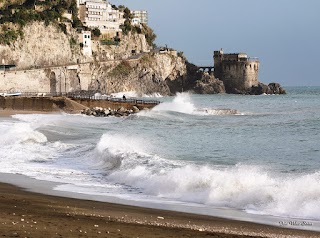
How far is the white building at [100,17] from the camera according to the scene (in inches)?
4889

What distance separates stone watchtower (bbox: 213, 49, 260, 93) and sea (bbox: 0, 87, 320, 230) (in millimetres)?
100600

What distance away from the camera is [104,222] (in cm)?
1149

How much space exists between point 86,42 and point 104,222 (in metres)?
101

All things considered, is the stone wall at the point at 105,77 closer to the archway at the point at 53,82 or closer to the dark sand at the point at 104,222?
the archway at the point at 53,82

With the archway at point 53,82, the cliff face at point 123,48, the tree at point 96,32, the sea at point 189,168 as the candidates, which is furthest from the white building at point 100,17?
the sea at point 189,168

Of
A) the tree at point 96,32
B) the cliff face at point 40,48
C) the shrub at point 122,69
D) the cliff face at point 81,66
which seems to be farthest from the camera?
the tree at point 96,32

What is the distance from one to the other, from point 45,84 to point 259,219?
78.2m

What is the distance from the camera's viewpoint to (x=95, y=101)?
6084cm

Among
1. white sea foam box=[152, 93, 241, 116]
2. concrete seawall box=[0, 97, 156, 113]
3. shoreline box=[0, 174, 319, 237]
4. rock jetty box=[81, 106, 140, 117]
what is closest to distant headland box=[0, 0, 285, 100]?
concrete seawall box=[0, 97, 156, 113]

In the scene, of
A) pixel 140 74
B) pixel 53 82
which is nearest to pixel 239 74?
pixel 140 74

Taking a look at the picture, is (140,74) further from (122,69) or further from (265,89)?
(265,89)

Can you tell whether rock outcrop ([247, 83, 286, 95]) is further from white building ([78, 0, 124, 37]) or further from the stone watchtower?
white building ([78, 0, 124, 37])

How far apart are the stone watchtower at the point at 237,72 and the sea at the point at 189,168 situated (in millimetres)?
100600

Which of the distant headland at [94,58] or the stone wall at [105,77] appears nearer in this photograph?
the stone wall at [105,77]
